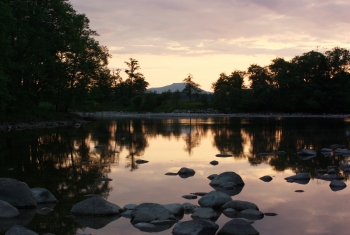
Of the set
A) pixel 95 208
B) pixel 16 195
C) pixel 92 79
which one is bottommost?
pixel 95 208

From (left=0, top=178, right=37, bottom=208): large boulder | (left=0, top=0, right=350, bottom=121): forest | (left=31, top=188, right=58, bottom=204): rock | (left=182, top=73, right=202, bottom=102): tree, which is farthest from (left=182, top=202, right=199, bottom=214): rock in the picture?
(left=182, top=73, right=202, bottom=102): tree

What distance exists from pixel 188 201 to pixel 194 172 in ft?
14.2

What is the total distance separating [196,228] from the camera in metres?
7.94

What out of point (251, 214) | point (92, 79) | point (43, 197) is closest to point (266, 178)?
point (251, 214)

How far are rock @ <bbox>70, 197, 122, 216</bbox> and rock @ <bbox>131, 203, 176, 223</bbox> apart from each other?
63 centimetres

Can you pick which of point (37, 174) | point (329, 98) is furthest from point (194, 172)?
point (329, 98)

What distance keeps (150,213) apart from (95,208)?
1.43m

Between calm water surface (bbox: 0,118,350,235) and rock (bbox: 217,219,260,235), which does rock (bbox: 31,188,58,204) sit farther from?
rock (bbox: 217,219,260,235)

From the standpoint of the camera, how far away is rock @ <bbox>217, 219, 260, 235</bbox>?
315 inches

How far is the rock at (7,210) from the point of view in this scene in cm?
916

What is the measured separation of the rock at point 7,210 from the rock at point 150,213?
A: 2727 millimetres

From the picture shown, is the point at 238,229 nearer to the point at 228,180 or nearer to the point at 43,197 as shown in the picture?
the point at 228,180

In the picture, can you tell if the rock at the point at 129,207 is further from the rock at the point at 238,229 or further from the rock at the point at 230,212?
the rock at the point at 238,229

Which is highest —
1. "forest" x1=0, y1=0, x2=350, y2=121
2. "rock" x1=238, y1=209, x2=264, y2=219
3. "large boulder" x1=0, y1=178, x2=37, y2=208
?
"forest" x1=0, y1=0, x2=350, y2=121
